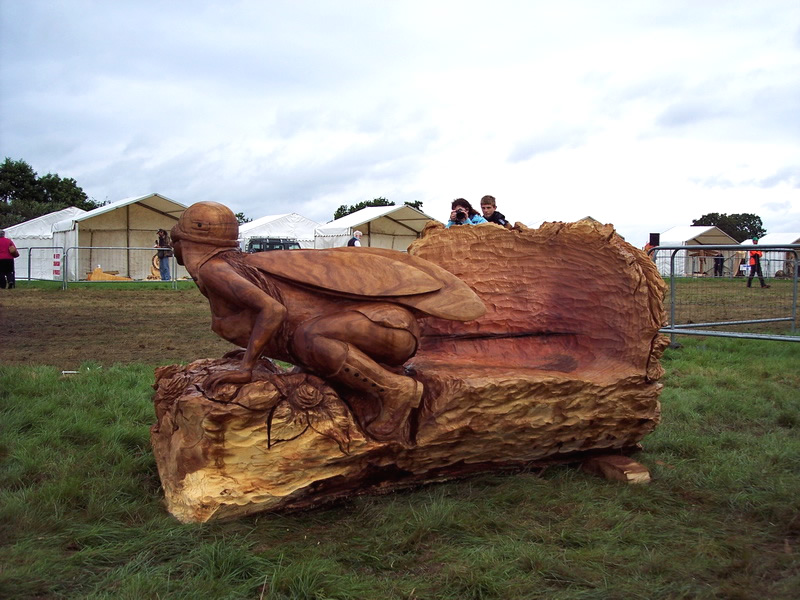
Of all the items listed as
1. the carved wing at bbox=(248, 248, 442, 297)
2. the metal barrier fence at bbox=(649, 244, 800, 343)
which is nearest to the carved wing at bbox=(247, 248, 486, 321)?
the carved wing at bbox=(248, 248, 442, 297)

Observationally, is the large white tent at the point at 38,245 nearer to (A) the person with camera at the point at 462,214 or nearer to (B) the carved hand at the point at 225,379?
(A) the person with camera at the point at 462,214

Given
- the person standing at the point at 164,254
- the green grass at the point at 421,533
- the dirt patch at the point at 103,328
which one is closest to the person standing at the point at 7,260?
the dirt patch at the point at 103,328

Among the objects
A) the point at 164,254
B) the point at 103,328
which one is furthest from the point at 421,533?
the point at 164,254

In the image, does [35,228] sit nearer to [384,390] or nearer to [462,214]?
[462,214]

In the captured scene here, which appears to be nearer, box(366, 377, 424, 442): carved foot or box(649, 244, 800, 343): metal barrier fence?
box(366, 377, 424, 442): carved foot

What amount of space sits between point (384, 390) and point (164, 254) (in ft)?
48.8

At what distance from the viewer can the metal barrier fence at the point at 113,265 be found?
17266 mm

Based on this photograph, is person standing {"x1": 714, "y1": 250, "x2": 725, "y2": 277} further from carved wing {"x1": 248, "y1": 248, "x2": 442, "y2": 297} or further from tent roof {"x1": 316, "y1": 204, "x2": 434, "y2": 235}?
tent roof {"x1": 316, "y1": 204, "x2": 434, "y2": 235}

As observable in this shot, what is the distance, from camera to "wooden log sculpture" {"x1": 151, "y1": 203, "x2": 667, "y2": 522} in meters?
2.88

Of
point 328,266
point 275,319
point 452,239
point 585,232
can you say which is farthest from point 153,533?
point 585,232

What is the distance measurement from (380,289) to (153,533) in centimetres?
140

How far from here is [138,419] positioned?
4410mm

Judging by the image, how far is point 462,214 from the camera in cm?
561

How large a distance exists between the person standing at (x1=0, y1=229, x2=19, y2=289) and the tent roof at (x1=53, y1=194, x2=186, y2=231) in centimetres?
325
